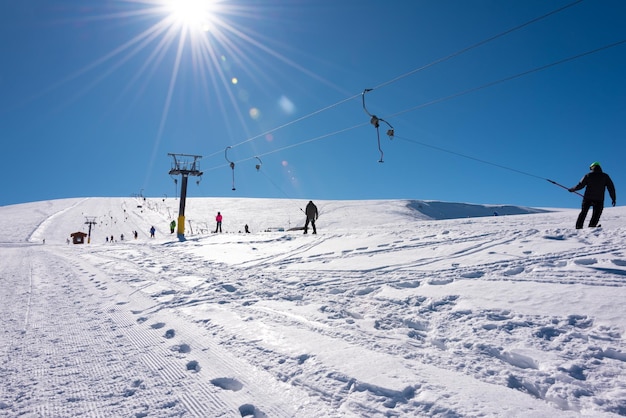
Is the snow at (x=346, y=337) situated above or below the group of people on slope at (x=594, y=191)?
below

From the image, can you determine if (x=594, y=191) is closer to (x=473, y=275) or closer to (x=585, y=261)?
(x=585, y=261)

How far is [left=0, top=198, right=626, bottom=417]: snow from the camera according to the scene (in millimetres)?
2629

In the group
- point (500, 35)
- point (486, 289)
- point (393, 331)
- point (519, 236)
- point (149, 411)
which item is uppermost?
point (500, 35)

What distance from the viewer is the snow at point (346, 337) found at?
2.63 metres

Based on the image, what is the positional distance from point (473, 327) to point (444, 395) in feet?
5.03

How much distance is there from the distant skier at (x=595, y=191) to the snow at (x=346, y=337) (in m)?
1.05

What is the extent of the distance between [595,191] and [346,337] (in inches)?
341

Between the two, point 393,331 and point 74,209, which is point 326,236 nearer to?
point 393,331

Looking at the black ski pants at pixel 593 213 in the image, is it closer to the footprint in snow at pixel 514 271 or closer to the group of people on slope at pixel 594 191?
the group of people on slope at pixel 594 191

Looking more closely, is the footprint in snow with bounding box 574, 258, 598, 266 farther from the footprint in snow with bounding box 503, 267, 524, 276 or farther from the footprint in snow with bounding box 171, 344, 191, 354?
the footprint in snow with bounding box 171, 344, 191, 354

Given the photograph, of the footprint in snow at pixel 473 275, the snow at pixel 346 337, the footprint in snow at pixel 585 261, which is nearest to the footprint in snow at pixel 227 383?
the snow at pixel 346 337

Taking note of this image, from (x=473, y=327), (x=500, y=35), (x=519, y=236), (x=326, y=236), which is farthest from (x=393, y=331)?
(x=326, y=236)

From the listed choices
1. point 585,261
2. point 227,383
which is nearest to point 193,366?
point 227,383

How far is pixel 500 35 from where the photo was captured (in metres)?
8.67
